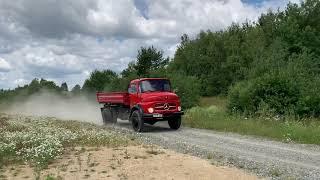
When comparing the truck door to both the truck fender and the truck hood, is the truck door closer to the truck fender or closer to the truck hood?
the truck fender

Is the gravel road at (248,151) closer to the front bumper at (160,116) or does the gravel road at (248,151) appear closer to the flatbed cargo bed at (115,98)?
the front bumper at (160,116)

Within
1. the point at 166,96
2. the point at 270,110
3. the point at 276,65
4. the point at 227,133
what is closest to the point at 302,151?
the point at 227,133

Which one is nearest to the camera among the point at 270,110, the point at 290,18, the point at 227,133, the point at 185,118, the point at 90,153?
the point at 90,153

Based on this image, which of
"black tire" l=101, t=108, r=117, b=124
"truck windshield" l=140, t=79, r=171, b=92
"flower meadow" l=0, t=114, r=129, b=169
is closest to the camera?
"flower meadow" l=0, t=114, r=129, b=169

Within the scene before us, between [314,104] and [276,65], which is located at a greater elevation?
[276,65]

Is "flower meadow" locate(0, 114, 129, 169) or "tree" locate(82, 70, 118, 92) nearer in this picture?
"flower meadow" locate(0, 114, 129, 169)

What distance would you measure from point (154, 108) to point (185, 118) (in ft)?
19.7

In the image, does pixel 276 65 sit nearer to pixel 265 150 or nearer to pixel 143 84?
pixel 143 84

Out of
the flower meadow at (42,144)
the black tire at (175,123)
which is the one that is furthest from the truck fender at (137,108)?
the flower meadow at (42,144)

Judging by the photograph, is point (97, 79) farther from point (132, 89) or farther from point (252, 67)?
point (132, 89)

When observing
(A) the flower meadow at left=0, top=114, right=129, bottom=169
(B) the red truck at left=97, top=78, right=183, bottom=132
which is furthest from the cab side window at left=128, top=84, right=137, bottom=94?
(A) the flower meadow at left=0, top=114, right=129, bottom=169

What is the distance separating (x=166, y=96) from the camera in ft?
82.9

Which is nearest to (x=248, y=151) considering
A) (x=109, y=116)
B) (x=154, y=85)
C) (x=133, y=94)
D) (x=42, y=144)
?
(x=42, y=144)

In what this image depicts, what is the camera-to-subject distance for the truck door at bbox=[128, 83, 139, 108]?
26484mm
